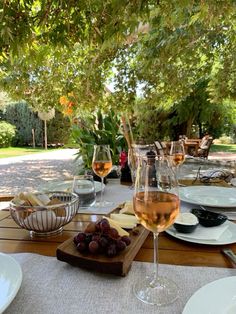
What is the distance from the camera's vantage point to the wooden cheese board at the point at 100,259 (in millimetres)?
653

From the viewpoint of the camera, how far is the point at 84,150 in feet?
9.82

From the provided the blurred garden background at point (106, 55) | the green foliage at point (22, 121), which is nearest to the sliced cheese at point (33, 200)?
the blurred garden background at point (106, 55)

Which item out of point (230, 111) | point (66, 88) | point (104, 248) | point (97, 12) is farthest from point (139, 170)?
point (230, 111)

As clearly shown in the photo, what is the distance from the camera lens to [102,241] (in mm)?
699

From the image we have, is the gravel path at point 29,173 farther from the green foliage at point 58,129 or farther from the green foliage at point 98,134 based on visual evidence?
the green foliage at point 58,129

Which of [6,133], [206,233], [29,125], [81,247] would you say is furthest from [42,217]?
[29,125]

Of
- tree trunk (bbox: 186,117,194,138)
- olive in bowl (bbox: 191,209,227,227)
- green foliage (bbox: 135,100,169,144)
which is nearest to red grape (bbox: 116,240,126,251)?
olive in bowl (bbox: 191,209,227,227)

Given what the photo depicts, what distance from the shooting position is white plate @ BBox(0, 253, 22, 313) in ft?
1.74

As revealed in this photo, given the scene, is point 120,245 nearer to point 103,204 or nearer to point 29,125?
point 103,204

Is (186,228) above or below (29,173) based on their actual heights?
above

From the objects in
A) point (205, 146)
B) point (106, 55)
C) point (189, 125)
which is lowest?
point (205, 146)

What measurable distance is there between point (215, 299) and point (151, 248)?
0.97 feet

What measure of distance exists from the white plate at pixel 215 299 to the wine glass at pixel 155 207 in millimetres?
67

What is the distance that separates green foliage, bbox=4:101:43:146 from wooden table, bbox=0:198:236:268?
44.1 ft
